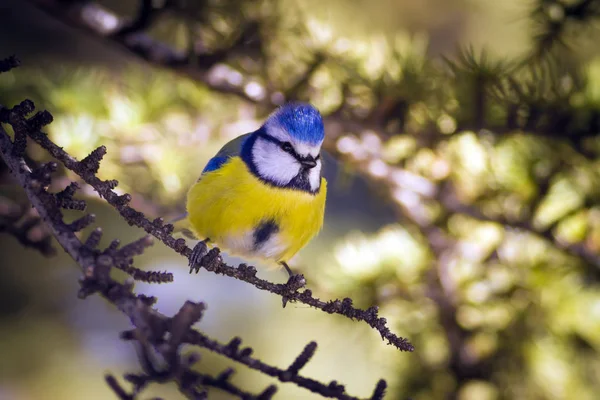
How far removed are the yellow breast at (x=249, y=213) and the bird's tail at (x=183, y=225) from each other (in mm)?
111

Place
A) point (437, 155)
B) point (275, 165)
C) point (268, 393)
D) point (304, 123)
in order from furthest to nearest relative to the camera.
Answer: point (437, 155) → point (275, 165) → point (304, 123) → point (268, 393)

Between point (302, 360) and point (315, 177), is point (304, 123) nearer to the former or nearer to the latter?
point (315, 177)

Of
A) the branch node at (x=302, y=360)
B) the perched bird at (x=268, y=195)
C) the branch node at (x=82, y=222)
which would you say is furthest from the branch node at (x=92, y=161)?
the perched bird at (x=268, y=195)

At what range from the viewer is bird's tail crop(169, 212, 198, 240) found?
1219mm

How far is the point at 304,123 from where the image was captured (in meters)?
0.98

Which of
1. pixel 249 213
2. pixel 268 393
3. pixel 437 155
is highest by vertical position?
pixel 437 155

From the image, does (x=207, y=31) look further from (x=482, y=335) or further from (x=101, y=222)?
(x=482, y=335)

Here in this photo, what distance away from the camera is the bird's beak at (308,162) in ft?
3.41

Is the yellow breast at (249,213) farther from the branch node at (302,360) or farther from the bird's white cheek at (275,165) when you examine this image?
the branch node at (302,360)

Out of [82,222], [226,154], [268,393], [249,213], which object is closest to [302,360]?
[268,393]

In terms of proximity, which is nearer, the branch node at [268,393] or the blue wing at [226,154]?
the branch node at [268,393]

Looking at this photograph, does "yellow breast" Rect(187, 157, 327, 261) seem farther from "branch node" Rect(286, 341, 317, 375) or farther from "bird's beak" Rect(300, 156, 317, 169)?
"branch node" Rect(286, 341, 317, 375)

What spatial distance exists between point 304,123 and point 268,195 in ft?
0.49

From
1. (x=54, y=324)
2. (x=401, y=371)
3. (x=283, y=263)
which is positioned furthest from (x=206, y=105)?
(x=54, y=324)
